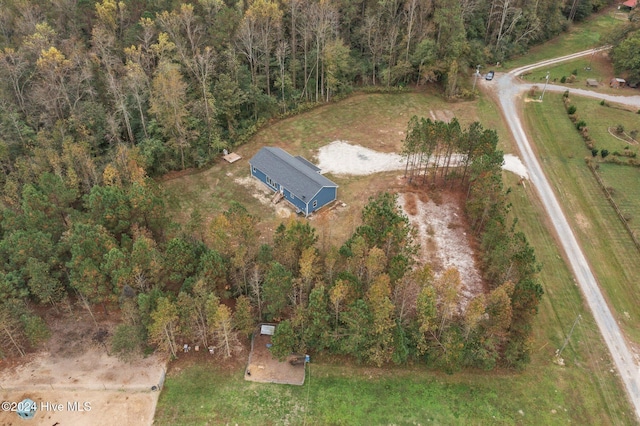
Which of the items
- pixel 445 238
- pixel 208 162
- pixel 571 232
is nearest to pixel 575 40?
pixel 571 232

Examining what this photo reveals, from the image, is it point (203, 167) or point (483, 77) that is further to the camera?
point (483, 77)

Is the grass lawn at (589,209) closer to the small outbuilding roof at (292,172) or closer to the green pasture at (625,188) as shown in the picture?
the green pasture at (625,188)

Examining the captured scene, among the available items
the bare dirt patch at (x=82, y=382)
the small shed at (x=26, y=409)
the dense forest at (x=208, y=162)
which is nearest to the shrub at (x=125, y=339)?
the dense forest at (x=208, y=162)

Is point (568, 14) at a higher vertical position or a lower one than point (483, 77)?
higher

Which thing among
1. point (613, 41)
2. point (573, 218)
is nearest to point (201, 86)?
point (573, 218)

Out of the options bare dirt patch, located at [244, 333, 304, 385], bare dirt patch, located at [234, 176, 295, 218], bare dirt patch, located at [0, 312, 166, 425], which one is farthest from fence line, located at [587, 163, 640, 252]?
bare dirt patch, located at [0, 312, 166, 425]

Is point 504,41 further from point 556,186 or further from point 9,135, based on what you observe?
point 9,135
